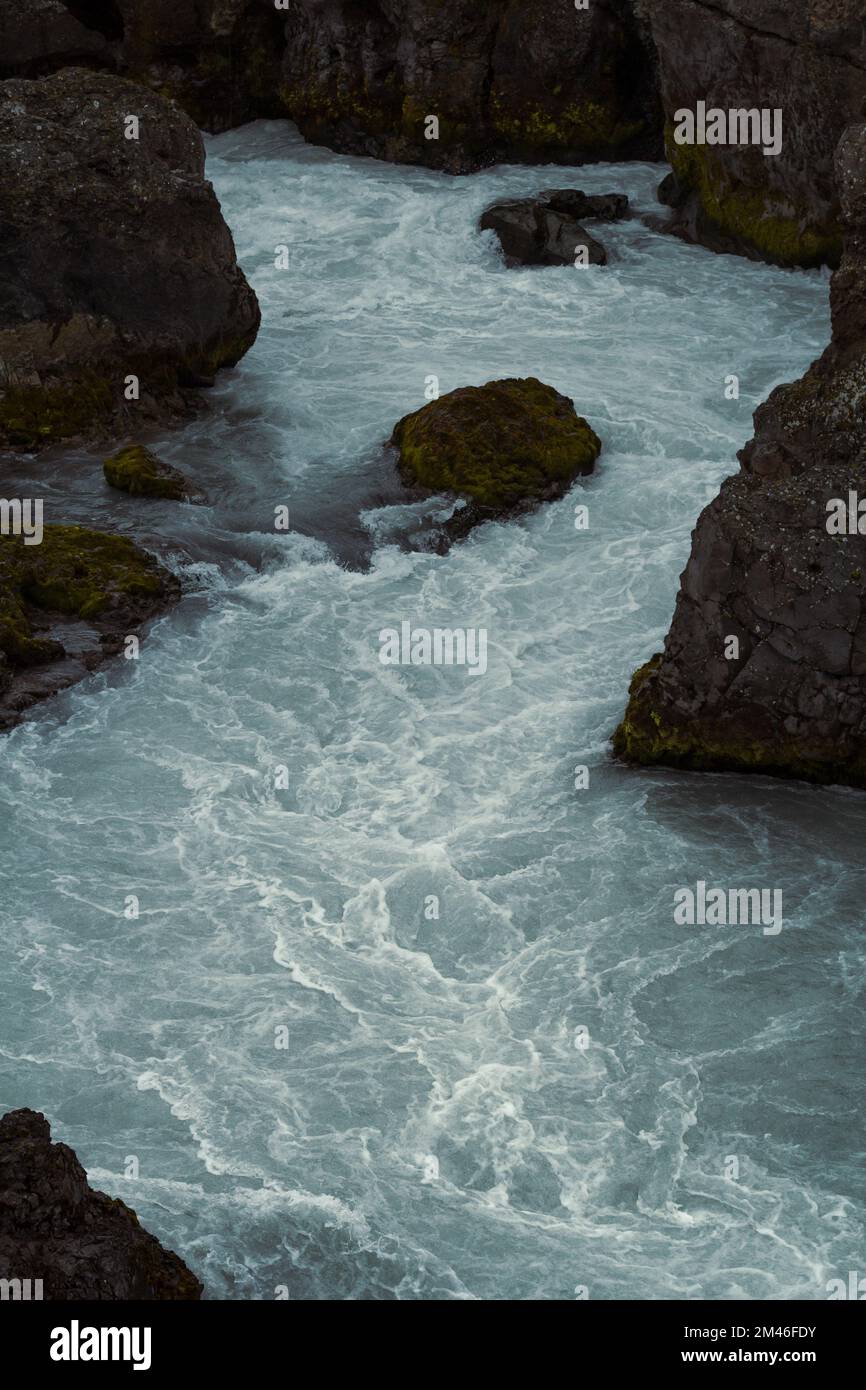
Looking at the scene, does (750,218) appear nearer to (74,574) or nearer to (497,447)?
(497,447)

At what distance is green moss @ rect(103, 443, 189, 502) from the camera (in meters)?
23.6

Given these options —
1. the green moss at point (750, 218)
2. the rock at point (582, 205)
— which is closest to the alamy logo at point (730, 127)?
the green moss at point (750, 218)

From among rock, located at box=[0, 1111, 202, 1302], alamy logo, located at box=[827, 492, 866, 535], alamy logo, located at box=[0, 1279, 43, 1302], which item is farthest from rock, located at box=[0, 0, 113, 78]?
alamy logo, located at box=[0, 1279, 43, 1302]

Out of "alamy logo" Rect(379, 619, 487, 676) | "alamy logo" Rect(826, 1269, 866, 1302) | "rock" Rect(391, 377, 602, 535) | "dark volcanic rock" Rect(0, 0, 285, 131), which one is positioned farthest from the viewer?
"dark volcanic rock" Rect(0, 0, 285, 131)

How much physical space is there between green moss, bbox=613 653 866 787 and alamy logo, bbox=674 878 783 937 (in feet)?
6.00

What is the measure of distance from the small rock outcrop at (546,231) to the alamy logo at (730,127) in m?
1.87

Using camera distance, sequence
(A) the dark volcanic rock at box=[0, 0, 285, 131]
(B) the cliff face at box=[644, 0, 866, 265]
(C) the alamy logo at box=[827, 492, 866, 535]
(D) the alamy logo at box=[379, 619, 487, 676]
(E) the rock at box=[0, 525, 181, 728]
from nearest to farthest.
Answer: (C) the alamy logo at box=[827, 492, 866, 535], (E) the rock at box=[0, 525, 181, 728], (D) the alamy logo at box=[379, 619, 487, 676], (B) the cliff face at box=[644, 0, 866, 265], (A) the dark volcanic rock at box=[0, 0, 285, 131]

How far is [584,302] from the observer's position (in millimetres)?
29125

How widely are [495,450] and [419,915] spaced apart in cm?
841

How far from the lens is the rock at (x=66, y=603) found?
20219mm

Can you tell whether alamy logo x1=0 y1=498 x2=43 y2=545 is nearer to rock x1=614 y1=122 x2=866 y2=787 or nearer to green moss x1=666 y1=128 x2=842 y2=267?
rock x1=614 y1=122 x2=866 y2=787

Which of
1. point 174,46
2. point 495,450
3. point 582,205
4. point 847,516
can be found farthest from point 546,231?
point 847,516

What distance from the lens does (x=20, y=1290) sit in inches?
454

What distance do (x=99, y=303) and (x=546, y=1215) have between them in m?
15.6
